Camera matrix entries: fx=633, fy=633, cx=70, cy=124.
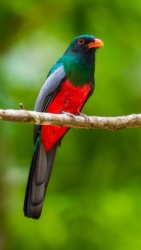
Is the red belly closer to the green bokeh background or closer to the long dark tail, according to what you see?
the long dark tail

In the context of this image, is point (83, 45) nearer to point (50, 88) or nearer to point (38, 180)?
point (50, 88)

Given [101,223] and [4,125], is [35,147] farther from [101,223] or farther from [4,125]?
[101,223]

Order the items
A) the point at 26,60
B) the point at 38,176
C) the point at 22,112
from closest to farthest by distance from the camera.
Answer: the point at 22,112, the point at 38,176, the point at 26,60


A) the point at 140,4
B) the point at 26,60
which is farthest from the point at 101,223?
the point at 140,4

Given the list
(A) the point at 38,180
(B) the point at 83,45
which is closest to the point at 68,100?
(B) the point at 83,45

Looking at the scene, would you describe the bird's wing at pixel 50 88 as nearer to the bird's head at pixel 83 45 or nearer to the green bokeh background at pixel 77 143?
the bird's head at pixel 83 45

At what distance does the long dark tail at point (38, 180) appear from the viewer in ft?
15.4

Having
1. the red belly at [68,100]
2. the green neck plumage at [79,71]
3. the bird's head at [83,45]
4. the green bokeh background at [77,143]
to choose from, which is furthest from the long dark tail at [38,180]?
the bird's head at [83,45]

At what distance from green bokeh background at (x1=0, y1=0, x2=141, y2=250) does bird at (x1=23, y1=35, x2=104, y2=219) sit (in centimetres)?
31

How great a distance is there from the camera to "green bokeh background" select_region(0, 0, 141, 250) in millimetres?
5375

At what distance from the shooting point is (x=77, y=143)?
5.68 metres

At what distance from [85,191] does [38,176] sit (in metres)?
0.72

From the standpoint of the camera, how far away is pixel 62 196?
557 cm

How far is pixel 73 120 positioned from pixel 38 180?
0.66 metres
